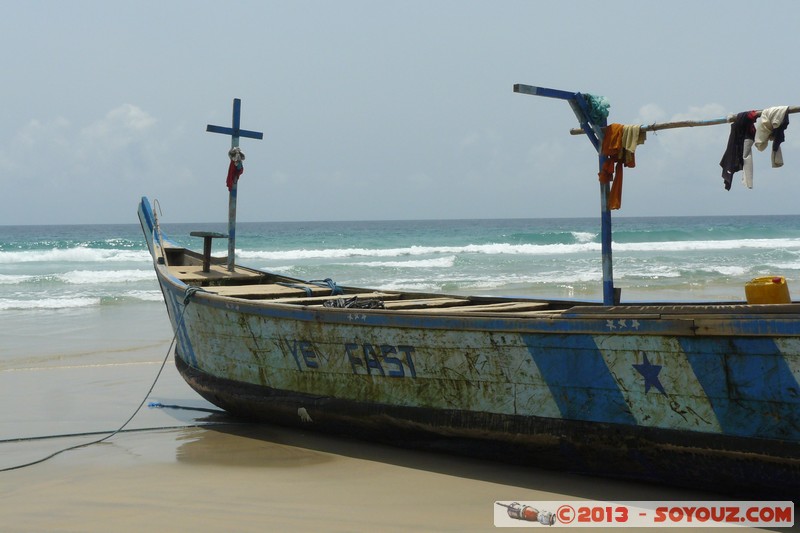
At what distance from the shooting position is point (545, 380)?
4988 millimetres

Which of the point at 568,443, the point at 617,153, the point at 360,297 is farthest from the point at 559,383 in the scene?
the point at 360,297

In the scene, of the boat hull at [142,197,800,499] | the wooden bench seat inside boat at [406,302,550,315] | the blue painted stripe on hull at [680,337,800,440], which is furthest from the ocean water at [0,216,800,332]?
the blue painted stripe on hull at [680,337,800,440]

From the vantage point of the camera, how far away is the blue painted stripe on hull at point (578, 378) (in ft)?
15.7

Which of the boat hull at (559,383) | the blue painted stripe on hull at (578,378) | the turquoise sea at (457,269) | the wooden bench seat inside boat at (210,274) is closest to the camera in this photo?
the boat hull at (559,383)

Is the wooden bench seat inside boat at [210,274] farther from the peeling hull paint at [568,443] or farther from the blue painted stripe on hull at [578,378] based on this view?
the blue painted stripe on hull at [578,378]

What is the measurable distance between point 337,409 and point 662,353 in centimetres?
245

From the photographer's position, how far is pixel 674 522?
14.6 ft

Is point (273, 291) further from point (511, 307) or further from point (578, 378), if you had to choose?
point (578, 378)

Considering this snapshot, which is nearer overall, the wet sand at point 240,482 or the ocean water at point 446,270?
the wet sand at point 240,482

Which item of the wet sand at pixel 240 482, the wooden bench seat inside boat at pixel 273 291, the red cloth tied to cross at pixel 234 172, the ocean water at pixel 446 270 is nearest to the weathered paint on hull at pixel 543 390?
the wet sand at pixel 240 482

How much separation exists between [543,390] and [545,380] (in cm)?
7

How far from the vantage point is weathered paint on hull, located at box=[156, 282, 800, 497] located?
14.3ft

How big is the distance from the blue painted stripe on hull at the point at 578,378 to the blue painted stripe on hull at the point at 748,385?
502mm

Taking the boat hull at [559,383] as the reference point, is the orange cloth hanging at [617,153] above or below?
above
